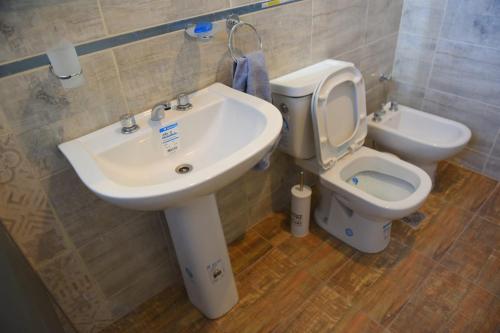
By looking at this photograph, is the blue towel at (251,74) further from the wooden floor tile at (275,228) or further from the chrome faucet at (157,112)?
the wooden floor tile at (275,228)

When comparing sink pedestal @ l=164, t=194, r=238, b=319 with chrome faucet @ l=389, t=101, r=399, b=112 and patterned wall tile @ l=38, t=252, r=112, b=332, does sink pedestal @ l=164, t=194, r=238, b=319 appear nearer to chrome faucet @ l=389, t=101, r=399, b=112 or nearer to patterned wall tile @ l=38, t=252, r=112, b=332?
patterned wall tile @ l=38, t=252, r=112, b=332

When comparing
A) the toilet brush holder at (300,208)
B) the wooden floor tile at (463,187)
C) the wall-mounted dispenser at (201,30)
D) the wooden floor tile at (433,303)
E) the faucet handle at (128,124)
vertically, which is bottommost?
the wooden floor tile at (433,303)

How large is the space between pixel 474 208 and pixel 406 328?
2.82 feet

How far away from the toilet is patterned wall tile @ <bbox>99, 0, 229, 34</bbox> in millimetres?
446

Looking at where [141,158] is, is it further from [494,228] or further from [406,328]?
[494,228]

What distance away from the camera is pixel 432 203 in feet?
6.19

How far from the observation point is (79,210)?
3.75 feet

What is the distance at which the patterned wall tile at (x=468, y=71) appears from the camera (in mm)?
1751

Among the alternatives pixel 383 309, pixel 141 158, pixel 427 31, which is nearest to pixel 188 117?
pixel 141 158

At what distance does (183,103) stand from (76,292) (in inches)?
30.7

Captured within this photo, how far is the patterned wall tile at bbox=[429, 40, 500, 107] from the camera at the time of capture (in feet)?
5.74

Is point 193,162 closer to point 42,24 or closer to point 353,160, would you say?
point 42,24

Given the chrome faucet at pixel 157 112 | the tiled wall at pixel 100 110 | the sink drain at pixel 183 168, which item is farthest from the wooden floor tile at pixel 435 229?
the chrome faucet at pixel 157 112

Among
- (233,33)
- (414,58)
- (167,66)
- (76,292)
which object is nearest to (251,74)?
(233,33)
